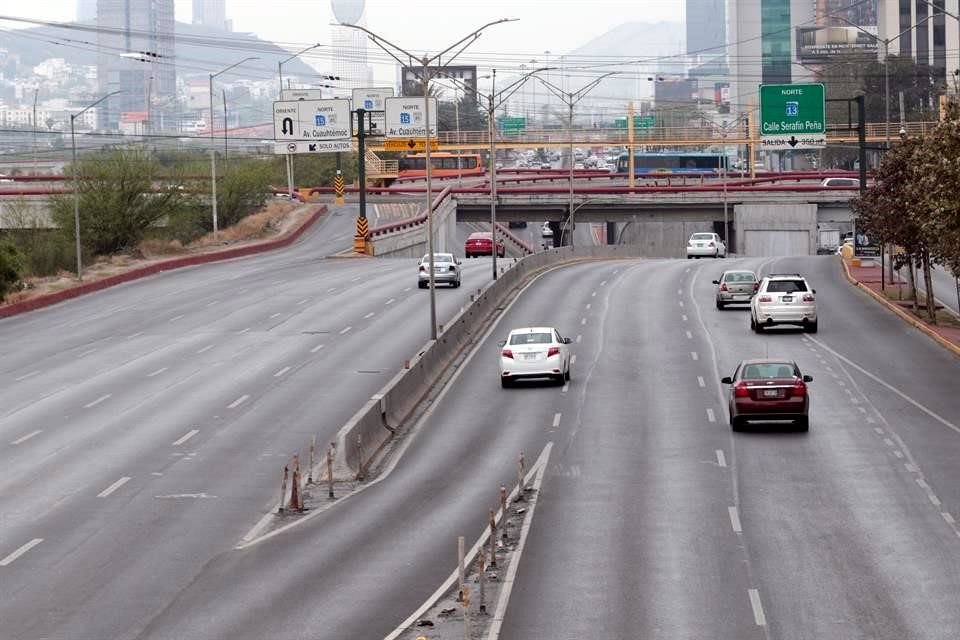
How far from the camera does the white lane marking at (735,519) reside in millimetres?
25500

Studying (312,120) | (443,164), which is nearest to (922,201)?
(312,120)

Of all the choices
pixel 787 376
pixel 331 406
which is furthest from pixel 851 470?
pixel 331 406

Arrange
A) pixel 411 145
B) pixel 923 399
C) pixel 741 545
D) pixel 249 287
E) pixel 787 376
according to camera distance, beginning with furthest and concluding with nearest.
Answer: pixel 411 145
pixel 249 287
pixel 923 399
pixel 787 376
pixel 741 545

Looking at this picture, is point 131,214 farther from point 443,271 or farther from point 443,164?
point 443,164

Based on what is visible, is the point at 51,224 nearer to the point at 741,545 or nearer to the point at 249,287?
the point at 249,287

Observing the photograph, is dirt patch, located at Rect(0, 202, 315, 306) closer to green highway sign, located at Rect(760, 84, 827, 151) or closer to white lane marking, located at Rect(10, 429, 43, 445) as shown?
white lane marking, located at Rect(10, 429, 43, 445)

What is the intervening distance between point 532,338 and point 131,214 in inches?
2059

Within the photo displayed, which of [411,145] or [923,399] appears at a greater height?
[411,145]

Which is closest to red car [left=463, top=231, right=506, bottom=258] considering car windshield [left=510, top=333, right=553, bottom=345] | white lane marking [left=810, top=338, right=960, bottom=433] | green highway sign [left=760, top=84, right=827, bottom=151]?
green highway sign [left=760, top=84, right=827, bottom=151]

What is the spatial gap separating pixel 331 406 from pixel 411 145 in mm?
76770

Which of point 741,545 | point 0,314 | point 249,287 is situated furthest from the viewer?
point 249,287

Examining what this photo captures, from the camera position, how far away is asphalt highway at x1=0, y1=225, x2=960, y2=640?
2089 centimetres

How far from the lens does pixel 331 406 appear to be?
3959 cm

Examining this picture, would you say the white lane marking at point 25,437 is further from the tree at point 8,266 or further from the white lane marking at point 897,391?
the tree at point 8,266
